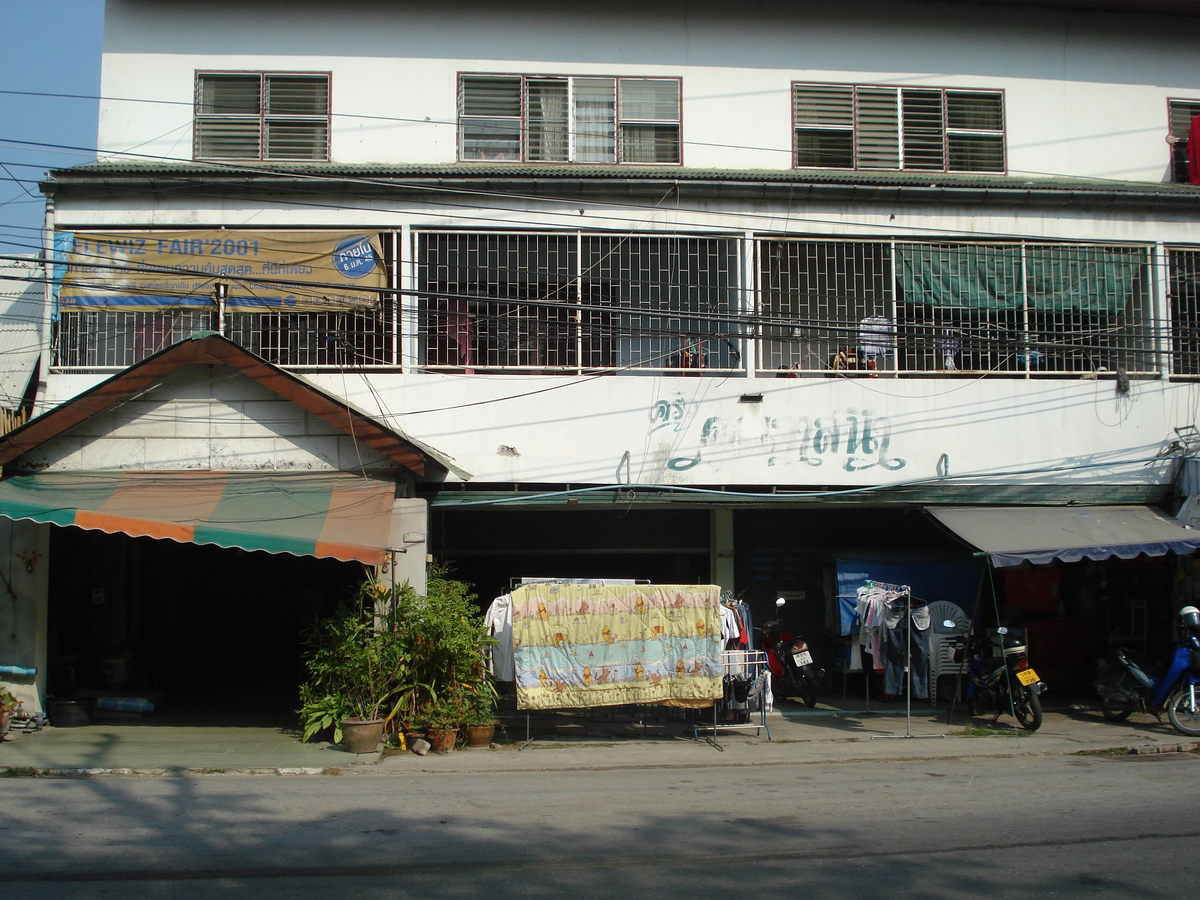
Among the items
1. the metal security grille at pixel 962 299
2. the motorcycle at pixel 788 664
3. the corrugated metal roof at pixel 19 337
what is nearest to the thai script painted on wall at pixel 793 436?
the metal security grille at pixel 962 299

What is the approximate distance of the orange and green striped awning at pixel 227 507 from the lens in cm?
1023

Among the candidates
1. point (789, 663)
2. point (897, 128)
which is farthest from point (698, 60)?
point (789, 663)

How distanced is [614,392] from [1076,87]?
8.86 meters

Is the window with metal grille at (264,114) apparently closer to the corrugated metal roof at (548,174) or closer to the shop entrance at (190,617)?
the corrugated metal roof at (548,174)

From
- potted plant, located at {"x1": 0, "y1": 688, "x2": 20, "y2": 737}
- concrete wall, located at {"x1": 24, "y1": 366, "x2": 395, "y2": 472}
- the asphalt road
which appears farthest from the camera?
concrete wall, located at {"x1": 24, "y1": 366, "x2": 395, "y2": 472}

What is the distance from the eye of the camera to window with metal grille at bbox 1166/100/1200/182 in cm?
1497

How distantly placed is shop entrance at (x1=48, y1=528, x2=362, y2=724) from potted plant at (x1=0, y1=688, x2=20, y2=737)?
2.01 m

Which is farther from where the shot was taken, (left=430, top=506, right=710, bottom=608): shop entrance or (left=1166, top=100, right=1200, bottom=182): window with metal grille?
(left=1166, top=100, right=1200, bottom=182): window with metal grille

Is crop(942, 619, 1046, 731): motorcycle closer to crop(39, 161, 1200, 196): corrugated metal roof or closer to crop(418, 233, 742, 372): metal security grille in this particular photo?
crop(418, 233, 742, 372): metal security grille

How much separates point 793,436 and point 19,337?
36.8 ft

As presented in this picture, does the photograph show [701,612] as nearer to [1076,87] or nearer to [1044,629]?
[1044,629]

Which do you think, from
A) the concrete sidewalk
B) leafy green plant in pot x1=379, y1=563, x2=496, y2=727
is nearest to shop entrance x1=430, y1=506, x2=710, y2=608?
the concrete sidewalk

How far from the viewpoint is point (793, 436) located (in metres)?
13.4

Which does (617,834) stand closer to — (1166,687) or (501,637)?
(501,637)
